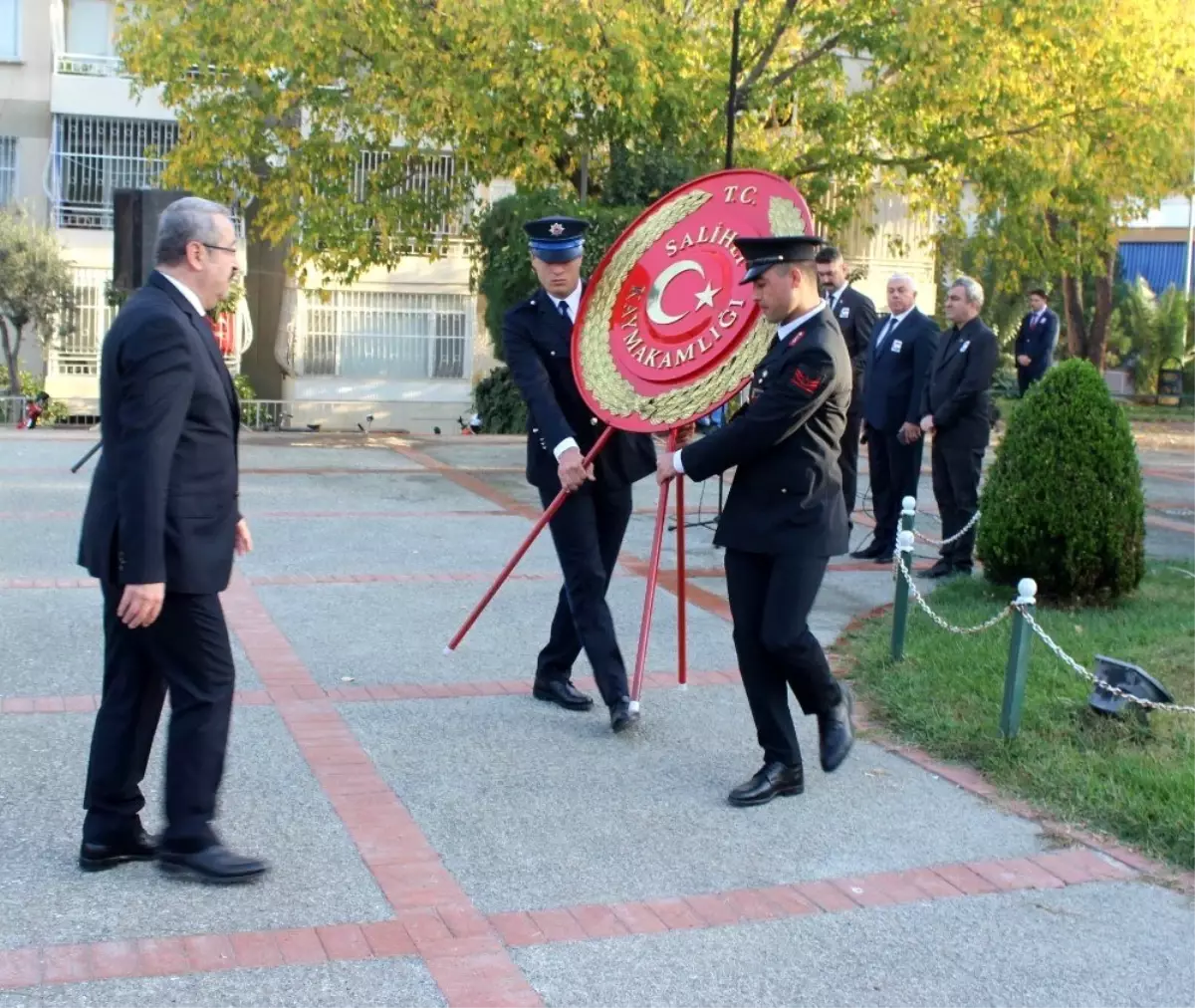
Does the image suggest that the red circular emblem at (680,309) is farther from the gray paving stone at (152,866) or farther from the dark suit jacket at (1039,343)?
the dark suit jacket at (1039,343)

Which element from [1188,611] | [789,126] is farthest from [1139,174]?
[1188,611]

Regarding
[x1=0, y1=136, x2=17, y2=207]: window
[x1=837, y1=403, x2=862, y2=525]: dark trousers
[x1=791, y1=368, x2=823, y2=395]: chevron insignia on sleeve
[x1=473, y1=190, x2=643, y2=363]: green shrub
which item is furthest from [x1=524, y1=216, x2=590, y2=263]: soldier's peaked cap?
[x1=0, y1=136, x2=17, y2=207]: window

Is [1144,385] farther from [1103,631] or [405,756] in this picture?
[405,756]

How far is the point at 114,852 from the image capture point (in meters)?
4.63

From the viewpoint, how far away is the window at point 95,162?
26.0 m

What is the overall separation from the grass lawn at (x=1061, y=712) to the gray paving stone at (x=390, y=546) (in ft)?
9.53

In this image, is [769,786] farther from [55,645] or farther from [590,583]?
[55,645]

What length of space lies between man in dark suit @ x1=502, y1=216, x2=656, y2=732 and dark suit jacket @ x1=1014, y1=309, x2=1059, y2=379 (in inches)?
540

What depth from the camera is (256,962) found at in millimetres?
4043

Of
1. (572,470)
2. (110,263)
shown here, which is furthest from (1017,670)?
(110,263)

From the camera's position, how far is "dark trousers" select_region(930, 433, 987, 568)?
9.72 m

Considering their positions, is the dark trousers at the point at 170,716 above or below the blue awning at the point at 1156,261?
below

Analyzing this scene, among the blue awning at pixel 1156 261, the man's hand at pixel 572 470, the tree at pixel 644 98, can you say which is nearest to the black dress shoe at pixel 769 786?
the man's hand at pixel 572 470

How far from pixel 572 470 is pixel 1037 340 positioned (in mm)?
14461
